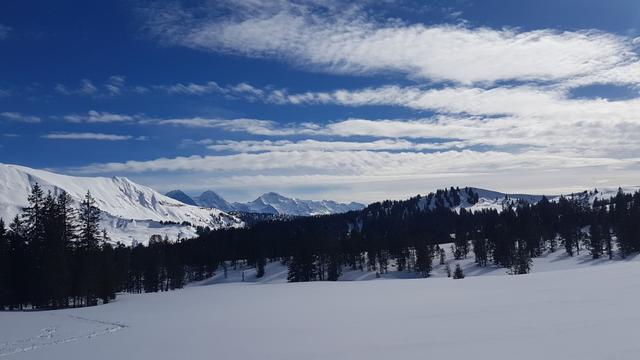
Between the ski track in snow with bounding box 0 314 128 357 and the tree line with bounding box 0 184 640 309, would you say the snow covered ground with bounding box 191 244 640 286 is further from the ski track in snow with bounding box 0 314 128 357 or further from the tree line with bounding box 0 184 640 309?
the ski track in snow with bounding box 0 314 128 357

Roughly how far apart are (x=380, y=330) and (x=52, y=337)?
53.1ft

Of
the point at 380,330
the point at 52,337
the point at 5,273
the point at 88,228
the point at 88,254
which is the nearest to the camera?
the point at 380,330

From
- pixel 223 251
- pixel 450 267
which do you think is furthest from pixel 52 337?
pixel 223 251

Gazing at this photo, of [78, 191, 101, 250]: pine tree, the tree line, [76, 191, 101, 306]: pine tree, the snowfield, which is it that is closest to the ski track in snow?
the snowfield

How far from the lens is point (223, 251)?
580 feet

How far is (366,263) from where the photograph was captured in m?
152

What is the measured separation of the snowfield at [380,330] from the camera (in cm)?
1467

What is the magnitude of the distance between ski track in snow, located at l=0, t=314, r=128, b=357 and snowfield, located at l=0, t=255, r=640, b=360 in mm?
64

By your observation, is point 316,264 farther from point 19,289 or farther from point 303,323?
point 303,323

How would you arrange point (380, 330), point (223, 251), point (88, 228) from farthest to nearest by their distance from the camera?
point (223, 251) < point (88, 228) < point (380, 330)

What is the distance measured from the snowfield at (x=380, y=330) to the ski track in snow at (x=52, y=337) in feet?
0.21

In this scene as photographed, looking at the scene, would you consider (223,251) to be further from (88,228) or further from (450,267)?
(88,228)

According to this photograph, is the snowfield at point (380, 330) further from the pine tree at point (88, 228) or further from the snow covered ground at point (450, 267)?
the snow covered ground at point (450, 267)

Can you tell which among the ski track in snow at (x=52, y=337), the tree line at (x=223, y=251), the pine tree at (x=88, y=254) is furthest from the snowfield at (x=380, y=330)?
the tree line at (x=223, y=251)
